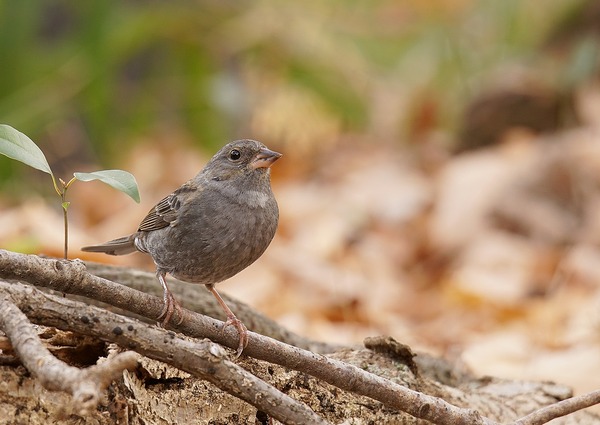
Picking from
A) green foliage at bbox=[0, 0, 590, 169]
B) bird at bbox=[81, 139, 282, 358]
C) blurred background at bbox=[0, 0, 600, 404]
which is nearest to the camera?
bird at bbox=[81, 139, 282, 358]

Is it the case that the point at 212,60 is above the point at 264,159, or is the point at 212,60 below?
above

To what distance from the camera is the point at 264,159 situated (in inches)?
140

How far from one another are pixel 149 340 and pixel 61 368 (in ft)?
1.35

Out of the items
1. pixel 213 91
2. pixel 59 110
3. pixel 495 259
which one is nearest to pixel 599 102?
pixel 495 259

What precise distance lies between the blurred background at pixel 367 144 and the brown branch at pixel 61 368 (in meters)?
1.84

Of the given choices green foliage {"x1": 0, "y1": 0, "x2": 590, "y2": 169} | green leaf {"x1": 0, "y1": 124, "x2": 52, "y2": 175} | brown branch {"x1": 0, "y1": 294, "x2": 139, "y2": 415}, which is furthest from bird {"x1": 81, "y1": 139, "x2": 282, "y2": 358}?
green foliage {"x1": 0, "y1": 0, "x2": 590, "y2": 169}

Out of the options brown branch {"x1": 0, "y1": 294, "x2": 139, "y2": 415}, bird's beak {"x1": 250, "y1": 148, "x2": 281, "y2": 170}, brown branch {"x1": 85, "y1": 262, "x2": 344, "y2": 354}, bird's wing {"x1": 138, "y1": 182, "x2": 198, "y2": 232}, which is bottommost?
brown branch {"x1": 0, "y1": 294, "x2": 139, "y2": 415}

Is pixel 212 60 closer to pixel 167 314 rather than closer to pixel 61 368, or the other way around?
pixel 167 314

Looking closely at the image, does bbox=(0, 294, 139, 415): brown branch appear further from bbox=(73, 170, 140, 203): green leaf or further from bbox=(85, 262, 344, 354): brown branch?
bbox=(85, 262, 344, 354): brown branch

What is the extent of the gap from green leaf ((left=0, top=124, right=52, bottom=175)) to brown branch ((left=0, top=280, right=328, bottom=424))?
34cm

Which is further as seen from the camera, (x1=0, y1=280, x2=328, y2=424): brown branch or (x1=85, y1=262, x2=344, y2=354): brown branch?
(x1=85, y1=262, x2=344, y2=354): brown branch

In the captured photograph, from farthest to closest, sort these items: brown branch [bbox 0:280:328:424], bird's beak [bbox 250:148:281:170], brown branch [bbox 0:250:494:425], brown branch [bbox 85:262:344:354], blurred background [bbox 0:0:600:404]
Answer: blurred background [bbox 0:0:600:404] → bird's beak [bbox 250:148:281:170] → brown branch [bbox 85:262:344:354] → brown branch [bbox 0:250:494:425] → brown branch [bbox 0:280:328:424]

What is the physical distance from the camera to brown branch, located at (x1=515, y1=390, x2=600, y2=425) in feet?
8.16

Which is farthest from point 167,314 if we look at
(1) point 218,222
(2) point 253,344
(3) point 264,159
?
(3) point 264,159
